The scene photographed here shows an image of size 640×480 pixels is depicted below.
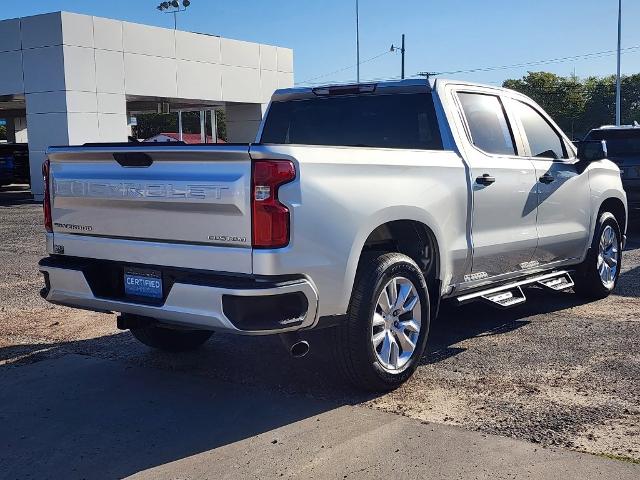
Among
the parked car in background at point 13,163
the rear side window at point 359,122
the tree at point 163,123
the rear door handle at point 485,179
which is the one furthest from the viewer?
the tree at point 163,123

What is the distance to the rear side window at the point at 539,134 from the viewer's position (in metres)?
6.75

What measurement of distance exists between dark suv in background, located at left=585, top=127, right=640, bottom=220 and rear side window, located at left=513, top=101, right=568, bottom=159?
242 inches

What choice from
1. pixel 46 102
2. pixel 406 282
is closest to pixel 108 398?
pixel 406 282

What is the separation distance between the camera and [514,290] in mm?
6320

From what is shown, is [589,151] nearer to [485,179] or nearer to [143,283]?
[485,179]

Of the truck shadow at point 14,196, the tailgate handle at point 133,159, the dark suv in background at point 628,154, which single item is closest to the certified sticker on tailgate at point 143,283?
the tailgate handle at point 133,159

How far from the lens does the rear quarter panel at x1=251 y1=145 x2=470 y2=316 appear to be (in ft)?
13.8

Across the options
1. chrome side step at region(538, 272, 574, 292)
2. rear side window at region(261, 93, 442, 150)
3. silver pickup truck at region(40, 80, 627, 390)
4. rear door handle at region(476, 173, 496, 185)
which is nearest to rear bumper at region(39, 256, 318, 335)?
silver pickup truck at region(40, 80, 627, 390)

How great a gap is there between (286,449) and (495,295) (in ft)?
8.60

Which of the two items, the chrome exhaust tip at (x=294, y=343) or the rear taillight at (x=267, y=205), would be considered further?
the chrome exhaust tip at (x=294, y=343)

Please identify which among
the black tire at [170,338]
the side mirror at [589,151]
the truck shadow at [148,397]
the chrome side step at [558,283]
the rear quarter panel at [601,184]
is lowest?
the truck shadow at [148,397]

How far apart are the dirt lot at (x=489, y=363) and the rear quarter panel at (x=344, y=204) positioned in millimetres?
802

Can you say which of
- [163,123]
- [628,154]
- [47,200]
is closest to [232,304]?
[47,200]

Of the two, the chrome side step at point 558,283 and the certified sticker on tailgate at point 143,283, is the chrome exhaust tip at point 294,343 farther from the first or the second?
the chrome side step at point 558,283
